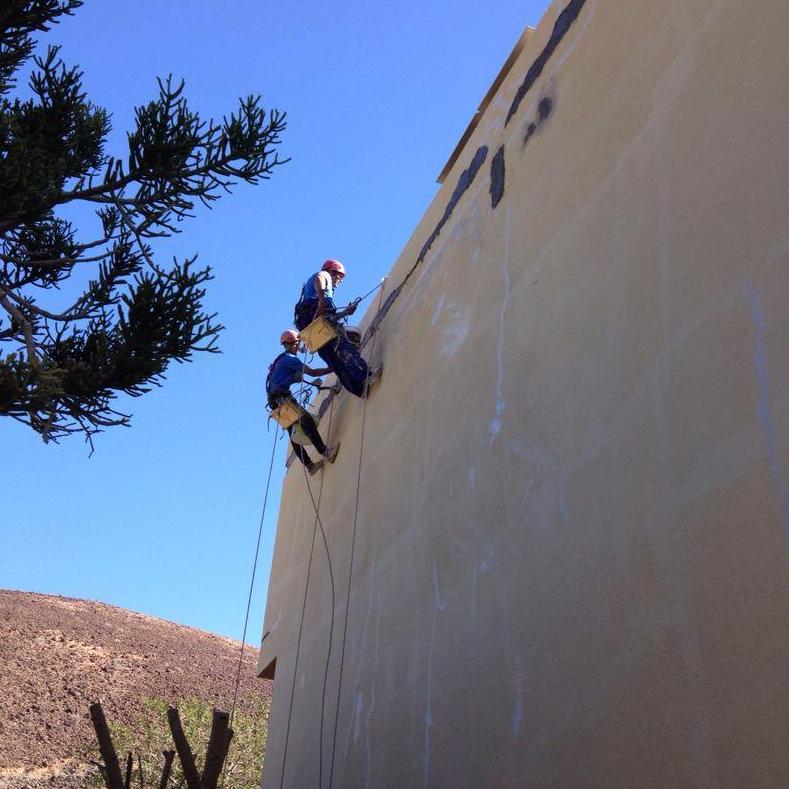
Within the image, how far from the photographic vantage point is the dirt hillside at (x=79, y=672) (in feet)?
39.3

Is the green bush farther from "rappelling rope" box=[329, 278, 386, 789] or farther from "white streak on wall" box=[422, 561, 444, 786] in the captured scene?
"white streak on wall" box=[422, 561, 444, 786]

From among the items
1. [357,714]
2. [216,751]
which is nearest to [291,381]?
[357,714]

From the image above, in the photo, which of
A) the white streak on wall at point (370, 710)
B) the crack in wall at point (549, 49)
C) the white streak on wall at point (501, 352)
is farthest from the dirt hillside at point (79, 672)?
the crack in wall at point (549, 49)

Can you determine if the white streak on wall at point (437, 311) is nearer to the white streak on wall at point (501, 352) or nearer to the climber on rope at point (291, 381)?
the white streak on wall at point (501, 352)

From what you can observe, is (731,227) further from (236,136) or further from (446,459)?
(236,136)

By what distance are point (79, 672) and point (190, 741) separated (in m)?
2.92

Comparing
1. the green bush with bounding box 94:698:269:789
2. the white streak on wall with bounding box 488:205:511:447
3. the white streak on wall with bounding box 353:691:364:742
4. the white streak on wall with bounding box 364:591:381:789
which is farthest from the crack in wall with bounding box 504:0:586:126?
the green bush with bounding box 94:698:269:789

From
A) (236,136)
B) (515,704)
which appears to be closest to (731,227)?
(515,704)

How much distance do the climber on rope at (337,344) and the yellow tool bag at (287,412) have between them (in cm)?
53

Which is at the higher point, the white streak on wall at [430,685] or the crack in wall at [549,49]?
the crack in wall at [549,49]

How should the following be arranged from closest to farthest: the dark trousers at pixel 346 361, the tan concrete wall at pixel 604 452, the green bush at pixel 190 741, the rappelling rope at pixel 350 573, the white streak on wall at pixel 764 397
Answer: the white streak on wall at pixel 764 397 < the tan concrete wall at pixel 604 452 < the rappelling rope at pixel 350 573 < the dark trousers at pixel 346 361 < the green bush at pixel 190 741

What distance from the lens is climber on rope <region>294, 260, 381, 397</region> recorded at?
6945mm

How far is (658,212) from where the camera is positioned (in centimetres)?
352

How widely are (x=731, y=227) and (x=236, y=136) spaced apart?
14.2ft
